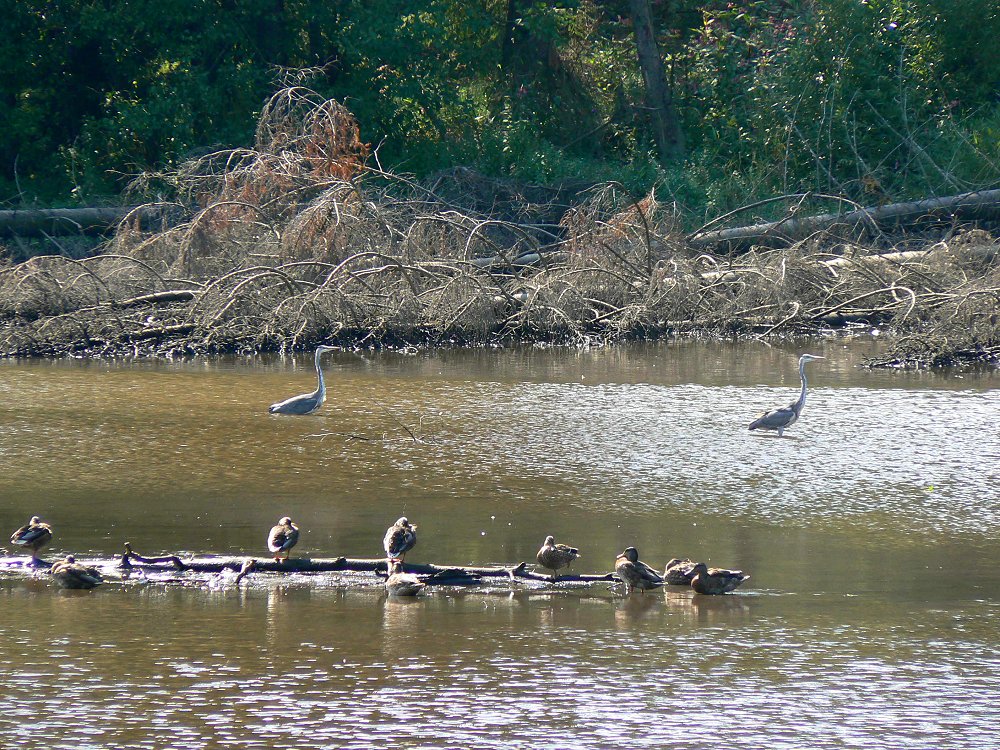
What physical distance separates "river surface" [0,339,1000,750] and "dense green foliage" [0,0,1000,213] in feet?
40.9

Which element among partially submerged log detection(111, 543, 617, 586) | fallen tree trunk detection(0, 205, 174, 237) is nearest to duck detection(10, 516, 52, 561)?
partially submerged log detection(111, 543, 617, 586)

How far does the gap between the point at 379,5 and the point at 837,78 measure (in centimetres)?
853

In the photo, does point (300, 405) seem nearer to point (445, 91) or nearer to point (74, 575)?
point (74, 575)

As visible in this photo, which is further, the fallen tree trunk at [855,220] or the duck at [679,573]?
the fallen tree trunk at [855,220]

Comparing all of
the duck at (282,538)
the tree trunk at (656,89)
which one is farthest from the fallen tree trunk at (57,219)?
the duck at (282,538)

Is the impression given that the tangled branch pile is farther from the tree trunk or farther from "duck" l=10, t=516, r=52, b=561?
the tree trunk

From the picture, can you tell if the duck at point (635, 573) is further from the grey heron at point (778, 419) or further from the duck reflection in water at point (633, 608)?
the grey heron at point (778, 419)

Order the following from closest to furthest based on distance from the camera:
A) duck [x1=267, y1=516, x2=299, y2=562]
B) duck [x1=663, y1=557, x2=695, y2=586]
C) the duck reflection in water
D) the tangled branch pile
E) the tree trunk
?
the duck reflection in water
duck [x1=663, y1=557, x2=695, y2=586]
duck [x1=267, y1=516, x2=299, y2=562]
the tangled branch pile
the tree trunk

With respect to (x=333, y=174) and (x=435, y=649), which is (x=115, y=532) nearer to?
(x=435, y=649)

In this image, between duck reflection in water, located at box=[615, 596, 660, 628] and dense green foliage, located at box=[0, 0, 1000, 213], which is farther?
dense green foliage, located at box=[0, 0, 1000, 213]

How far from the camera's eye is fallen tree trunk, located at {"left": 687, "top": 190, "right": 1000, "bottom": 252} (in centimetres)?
2106

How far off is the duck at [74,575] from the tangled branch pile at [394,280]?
9.78 metres

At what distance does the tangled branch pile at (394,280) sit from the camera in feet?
55.7

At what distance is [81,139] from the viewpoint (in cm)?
2695
